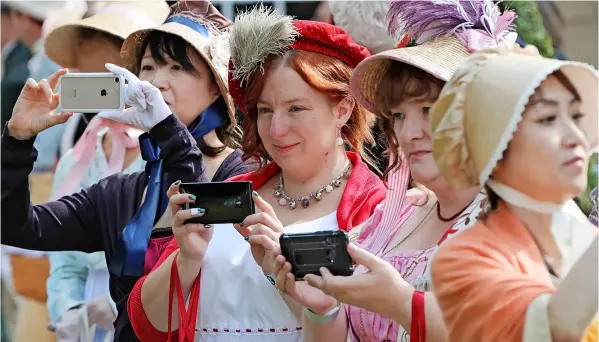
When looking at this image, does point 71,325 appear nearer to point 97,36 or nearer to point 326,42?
point 97,36

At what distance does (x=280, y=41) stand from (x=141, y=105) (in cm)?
43

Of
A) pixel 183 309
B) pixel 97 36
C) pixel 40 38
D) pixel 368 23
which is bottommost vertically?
pixel 40 38

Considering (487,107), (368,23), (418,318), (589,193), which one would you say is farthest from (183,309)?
(368,23)

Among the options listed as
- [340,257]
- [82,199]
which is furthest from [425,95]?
[82,199]

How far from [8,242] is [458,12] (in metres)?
1.64

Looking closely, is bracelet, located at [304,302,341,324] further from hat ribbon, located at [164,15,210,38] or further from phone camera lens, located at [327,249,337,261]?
hat ribbon, located at [164,15,210,38]

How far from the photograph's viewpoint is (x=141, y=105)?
294 centimetres

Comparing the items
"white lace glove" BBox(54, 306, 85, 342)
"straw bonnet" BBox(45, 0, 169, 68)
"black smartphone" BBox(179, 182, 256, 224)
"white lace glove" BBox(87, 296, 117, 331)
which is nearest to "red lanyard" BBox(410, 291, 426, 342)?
"black smartphone" BBox(179, 182, 256, 224)

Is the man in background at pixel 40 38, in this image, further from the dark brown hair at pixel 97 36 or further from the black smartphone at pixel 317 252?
the black smartphone at pixel 317 252

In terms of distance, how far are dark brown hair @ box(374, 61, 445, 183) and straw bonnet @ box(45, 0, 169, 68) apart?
5.53ft

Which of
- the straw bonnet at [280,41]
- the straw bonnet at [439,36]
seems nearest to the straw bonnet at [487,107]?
the straw bonnet at [439,36]

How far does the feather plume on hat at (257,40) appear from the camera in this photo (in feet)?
9.23

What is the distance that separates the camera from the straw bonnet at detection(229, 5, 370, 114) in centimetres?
281

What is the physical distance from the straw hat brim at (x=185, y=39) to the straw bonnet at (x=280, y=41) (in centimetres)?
52
